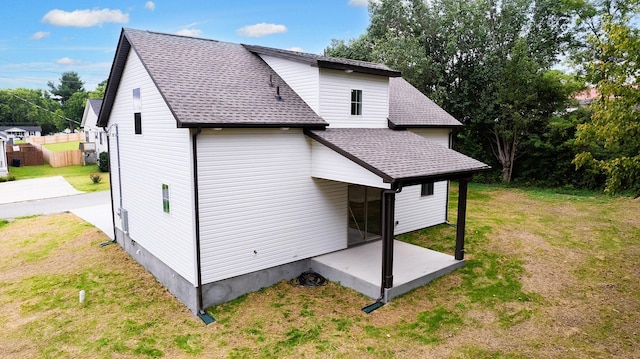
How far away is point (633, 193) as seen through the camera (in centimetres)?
1861

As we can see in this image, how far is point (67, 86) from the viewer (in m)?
82.7

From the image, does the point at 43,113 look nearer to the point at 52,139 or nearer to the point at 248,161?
the point at 52,139

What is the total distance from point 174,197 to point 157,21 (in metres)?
19.0

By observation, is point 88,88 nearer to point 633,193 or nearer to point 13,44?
point 13,44

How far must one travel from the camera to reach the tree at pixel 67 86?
270 ft

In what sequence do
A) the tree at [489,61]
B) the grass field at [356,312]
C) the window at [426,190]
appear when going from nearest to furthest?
the grass field at [356,312]
the window at [426,190]
the tree at [489,61]

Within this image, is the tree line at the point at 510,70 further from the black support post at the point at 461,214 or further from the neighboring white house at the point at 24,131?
the neighboring white house at the point at 24,131

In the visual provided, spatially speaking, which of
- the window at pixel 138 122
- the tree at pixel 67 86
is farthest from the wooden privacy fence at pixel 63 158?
the tree at pixel 67 86

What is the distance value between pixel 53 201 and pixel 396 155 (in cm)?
1903

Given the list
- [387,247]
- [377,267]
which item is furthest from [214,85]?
[377,267]

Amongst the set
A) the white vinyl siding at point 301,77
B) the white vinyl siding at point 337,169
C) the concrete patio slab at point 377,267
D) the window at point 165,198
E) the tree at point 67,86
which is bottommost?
the concrete patio slab at point 377,267

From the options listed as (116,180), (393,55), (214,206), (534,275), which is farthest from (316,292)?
(393,55)

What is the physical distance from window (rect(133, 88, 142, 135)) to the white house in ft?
0.17

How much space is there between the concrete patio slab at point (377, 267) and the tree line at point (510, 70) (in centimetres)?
1328
